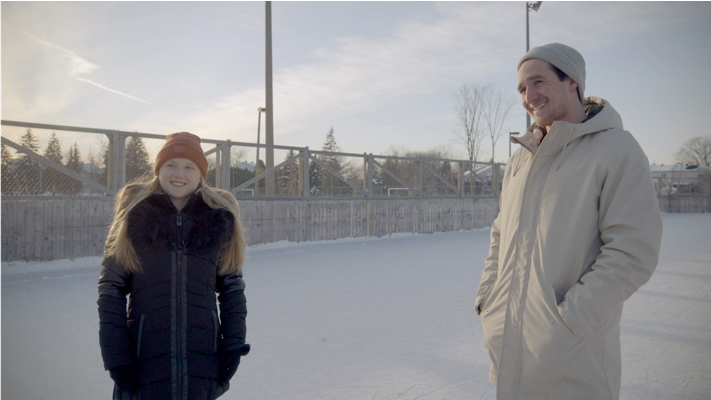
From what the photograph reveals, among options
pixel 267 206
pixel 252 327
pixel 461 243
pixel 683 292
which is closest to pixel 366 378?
pixel 252 327

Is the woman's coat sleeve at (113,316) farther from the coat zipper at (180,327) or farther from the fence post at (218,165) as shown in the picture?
the fence post at (218,165)

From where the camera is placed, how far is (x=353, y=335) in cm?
394

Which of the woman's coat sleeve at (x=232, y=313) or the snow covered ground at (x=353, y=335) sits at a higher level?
the woman's coat sleeve at (x=232, y=313)

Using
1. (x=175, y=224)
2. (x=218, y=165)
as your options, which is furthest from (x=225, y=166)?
(x=175, y=224)

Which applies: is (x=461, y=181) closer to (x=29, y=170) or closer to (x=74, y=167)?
(x=74, y=167)

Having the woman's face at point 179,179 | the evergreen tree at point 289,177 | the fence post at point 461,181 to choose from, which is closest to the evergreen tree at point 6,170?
the evergreen tree at point 289,177

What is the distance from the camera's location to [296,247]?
9977 millimetres

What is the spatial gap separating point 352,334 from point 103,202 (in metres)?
5.89

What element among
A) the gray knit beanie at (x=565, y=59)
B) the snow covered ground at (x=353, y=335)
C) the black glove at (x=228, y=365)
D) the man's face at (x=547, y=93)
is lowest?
the snow covered ground at (x=353, y=335)

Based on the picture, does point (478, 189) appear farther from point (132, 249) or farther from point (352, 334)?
point (132, 249)

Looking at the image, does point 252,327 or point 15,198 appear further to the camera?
point 15,198

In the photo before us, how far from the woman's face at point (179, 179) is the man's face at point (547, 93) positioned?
1.50 meters

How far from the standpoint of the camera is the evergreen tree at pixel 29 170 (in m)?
6.91

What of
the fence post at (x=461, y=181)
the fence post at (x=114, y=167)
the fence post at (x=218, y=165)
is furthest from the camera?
the fence post at (x=461, y=181)
